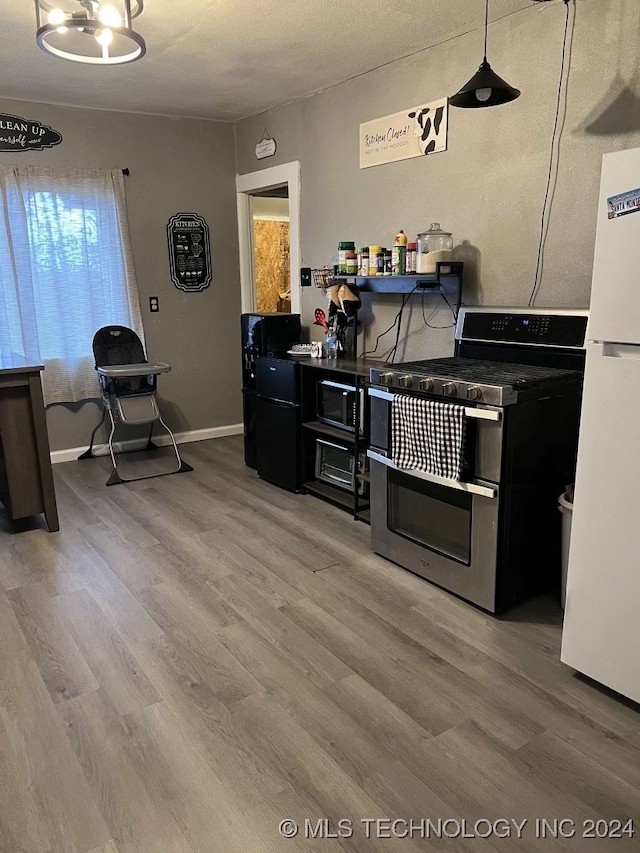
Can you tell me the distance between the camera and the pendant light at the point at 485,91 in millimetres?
2367

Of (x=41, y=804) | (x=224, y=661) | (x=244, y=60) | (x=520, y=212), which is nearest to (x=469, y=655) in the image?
(x=224, y=661)

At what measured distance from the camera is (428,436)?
2535 millimetres

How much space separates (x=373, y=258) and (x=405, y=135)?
0.70m

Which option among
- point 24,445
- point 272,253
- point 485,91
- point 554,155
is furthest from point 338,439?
point 272,253

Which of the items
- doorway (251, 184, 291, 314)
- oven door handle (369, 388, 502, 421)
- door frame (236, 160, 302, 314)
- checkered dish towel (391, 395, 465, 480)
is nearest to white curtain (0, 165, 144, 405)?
door frame (236, 160, 302, 314)

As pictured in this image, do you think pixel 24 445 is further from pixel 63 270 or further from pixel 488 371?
pixel 488 371

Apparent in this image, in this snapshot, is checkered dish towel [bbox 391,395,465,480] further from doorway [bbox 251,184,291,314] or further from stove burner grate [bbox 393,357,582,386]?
doorway [bbox 251,184,291,314]

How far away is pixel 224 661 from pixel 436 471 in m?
1.09

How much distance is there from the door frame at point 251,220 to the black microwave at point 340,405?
1179 mm

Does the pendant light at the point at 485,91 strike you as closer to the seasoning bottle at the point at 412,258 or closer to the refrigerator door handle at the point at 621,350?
the seasoning bottle at the point at 412,258

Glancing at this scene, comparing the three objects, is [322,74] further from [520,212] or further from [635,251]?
[635,251]

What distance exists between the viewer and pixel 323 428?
12.0 ft

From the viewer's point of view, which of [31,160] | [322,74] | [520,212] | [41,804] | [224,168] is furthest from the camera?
[224,168]

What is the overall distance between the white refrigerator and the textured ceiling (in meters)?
1.65
